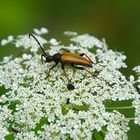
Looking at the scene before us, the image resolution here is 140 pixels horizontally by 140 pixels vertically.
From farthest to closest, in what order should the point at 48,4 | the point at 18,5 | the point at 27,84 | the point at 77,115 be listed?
the point at 48,4, the point at 18,5, the point at 27,84, the point at 77,115

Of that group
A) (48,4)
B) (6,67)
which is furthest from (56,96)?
(48,4)

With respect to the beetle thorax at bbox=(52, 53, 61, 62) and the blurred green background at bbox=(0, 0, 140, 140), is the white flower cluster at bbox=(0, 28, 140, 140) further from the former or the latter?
the blurred green background at bbox=(0, 0, 140, 140)

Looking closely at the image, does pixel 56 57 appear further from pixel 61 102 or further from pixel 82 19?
pixel 82 19

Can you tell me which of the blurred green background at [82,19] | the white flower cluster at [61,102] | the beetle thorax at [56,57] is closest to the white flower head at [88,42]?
the white flower cluster at [61,102]

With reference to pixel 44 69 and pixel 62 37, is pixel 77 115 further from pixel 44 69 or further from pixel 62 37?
pixel 62 37

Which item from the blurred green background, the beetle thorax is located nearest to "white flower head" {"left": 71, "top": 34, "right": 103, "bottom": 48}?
the beetle thorax

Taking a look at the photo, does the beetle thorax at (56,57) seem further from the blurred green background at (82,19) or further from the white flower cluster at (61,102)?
the blurred green background at (82,19)

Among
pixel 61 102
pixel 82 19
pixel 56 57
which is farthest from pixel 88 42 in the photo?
pixel 82 19
